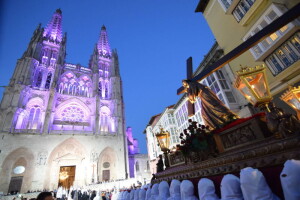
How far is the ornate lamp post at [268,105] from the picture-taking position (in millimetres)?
1767

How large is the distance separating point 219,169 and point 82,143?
24012 millimetres

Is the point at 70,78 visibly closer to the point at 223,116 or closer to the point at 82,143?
the point at 82,143

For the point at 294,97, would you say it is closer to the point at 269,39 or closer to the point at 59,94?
the point at 269,39

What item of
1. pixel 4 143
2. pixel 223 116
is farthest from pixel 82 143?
pixel 223 116

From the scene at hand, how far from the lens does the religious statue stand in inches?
146

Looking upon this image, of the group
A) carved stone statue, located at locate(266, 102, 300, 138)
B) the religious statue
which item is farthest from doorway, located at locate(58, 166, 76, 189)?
carved stone statue, located at locate(266, 102, 300, 138)

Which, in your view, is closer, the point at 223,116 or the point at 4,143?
the point at 223,116

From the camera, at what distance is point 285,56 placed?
6.83 metres

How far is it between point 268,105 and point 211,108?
1.86m

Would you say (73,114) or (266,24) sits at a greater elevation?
(73,114)

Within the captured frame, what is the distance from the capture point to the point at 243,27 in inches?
340

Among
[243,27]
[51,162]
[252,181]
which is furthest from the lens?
[51,162]

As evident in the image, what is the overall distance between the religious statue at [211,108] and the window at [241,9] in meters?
6.82

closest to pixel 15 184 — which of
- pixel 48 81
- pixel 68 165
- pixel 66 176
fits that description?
pixel 66 176
